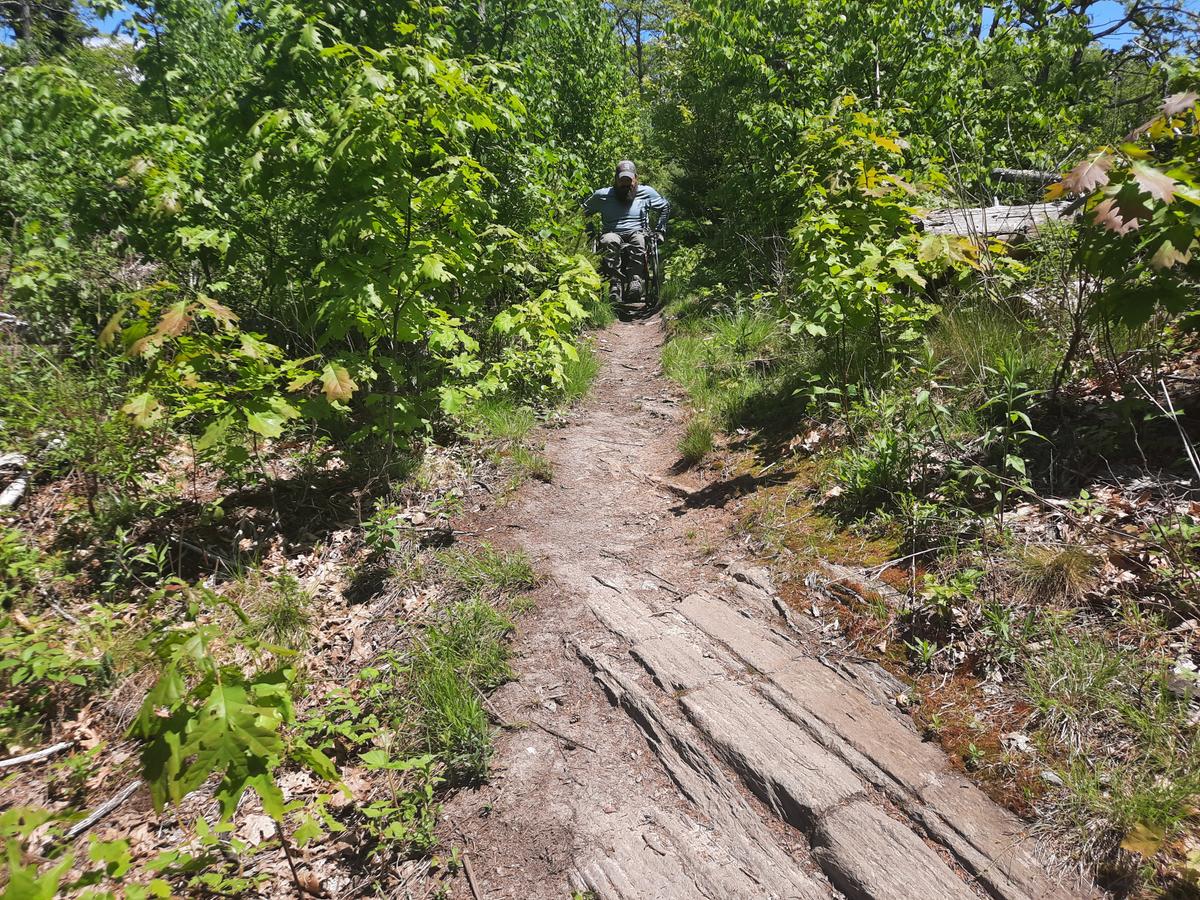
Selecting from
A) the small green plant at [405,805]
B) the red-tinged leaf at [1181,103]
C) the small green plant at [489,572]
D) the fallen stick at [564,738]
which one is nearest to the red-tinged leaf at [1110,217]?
the red-tinged leaf at [1181,103]

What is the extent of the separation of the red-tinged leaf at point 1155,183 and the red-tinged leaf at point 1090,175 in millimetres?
137

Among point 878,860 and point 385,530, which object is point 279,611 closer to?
point 385,530

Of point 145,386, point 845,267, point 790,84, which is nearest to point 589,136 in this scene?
point 790,84

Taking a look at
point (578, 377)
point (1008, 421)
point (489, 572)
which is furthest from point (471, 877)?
point (578, 377)

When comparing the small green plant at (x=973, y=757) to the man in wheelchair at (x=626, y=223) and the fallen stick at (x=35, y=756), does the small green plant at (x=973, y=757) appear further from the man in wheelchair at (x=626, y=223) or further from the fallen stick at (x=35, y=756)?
the man in wheelchair at (x=626, y=223)

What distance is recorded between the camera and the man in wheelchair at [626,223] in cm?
998

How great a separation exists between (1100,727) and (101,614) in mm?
4589

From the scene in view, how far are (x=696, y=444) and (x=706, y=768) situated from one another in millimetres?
2793

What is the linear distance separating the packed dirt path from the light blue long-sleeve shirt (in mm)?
7399

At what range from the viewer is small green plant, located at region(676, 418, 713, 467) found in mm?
4914

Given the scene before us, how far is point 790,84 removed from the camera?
7.25m

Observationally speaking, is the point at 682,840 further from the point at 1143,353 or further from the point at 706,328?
the point at 706,328

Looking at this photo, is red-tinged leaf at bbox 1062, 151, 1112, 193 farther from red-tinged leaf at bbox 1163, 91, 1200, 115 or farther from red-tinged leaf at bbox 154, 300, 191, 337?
red-tinged leaf at bbox 154, 300, 191, 337

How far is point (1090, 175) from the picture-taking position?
8.29ft
